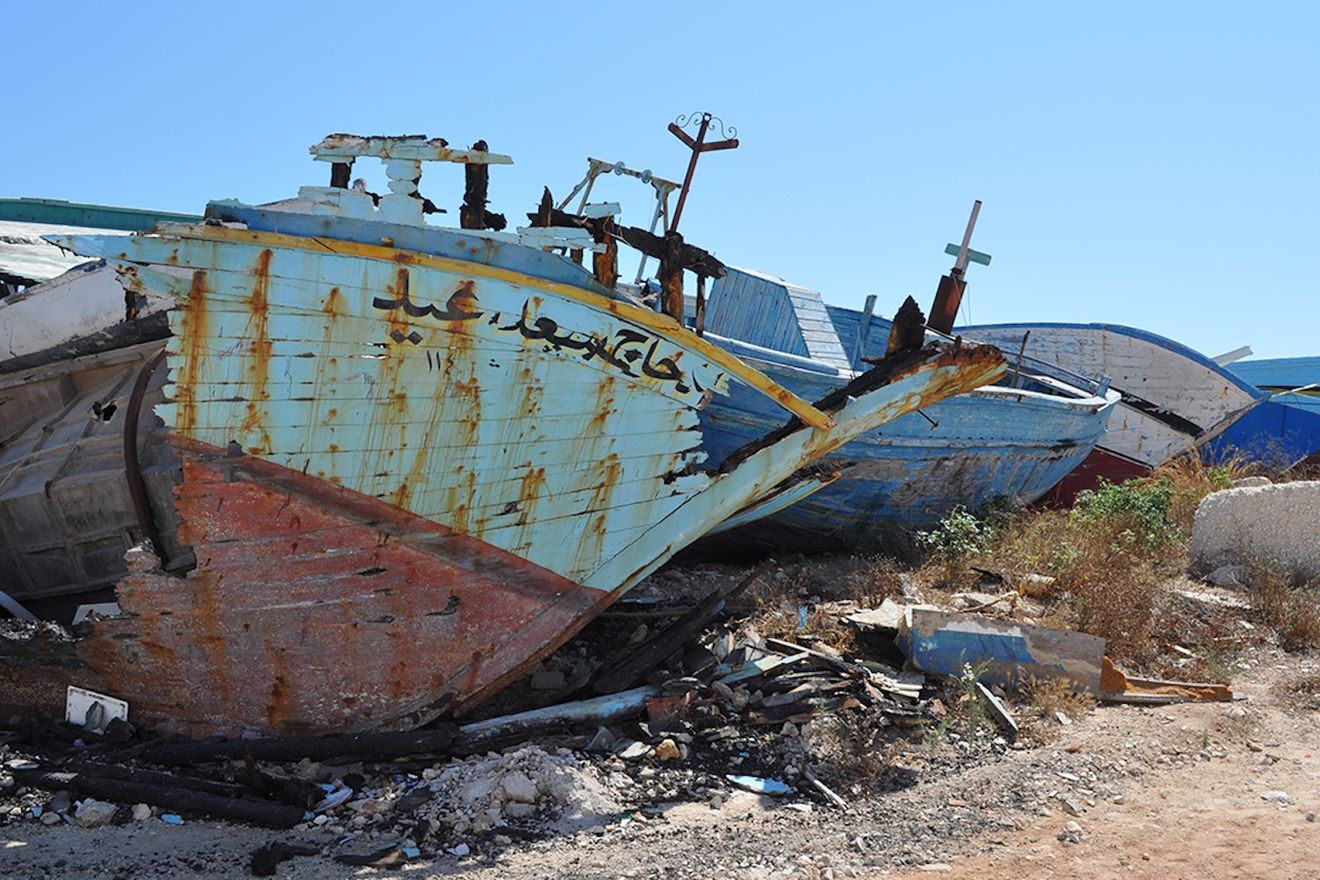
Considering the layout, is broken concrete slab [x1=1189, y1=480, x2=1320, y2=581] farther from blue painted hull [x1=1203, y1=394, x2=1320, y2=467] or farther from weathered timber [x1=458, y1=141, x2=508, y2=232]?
blue painted hull [x1=1203, y1=394, x2=1320, y2=467]

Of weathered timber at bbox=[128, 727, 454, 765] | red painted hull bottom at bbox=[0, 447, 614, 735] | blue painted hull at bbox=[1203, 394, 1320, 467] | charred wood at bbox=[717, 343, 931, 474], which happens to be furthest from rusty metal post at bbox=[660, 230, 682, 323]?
blue painted hull at bbox=[1203, 394, 1320, 467]

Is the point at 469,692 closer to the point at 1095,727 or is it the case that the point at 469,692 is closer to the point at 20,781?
the point at 20,781

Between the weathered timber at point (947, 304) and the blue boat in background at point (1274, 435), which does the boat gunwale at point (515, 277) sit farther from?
the blue boat in background at point (1274, 435)

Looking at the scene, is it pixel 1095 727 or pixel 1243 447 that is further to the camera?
pixel 1243 447

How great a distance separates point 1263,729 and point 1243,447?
1188 centimetres

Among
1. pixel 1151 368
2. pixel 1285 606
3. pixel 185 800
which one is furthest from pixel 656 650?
pixel 1151 368

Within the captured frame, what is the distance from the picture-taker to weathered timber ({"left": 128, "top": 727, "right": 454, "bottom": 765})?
4.71 meters

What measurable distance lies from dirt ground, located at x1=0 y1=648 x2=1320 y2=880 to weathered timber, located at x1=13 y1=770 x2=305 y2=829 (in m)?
0.07

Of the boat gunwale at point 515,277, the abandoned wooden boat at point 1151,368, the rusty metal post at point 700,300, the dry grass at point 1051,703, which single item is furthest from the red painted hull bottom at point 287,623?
the abandoned wooden boat at point 1151,368

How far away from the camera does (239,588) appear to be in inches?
186

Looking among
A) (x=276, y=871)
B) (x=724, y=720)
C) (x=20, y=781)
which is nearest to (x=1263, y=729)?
(x=724, y=720)

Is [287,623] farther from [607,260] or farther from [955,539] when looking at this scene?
[955,539]

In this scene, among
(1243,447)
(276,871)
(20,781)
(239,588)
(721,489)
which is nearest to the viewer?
(276,871)

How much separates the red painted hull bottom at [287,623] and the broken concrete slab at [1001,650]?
2.28 metres
